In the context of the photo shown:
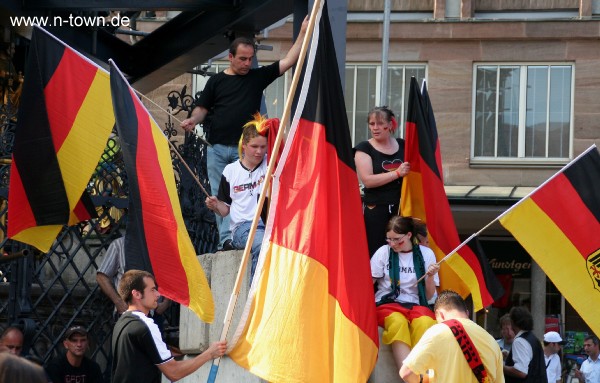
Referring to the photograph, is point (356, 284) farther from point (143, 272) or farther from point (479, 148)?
point (479, 148)

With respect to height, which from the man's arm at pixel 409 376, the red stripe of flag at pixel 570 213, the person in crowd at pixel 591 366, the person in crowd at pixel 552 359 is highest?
the red stripe of flag at pixel 570 213

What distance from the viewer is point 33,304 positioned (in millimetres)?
11688

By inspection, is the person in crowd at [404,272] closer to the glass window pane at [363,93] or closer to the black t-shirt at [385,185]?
the black t-shirt at [385,185]

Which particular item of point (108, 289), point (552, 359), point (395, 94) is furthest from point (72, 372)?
point (395, 94)

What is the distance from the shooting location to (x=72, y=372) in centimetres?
1109

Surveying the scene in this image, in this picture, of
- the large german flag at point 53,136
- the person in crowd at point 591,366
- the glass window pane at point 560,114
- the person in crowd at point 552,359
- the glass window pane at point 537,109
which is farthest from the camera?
the glass window pane at point 537,109

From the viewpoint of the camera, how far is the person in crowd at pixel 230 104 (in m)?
11.4

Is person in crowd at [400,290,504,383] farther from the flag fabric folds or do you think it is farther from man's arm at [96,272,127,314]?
man's arm at [96,272,127,314]

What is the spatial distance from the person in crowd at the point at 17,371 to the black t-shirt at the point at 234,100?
6.42 meters

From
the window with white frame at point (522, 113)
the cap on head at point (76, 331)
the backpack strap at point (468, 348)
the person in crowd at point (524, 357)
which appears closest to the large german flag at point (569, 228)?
the backpack strap at point (468, 348)

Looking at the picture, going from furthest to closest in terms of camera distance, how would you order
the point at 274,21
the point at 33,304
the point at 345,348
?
the point at 274,21, the point at 33,304, the point at 345,348

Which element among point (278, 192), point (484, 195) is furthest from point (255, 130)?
point (484, 195)

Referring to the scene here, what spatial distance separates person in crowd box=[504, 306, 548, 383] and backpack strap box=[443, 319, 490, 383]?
3831mm

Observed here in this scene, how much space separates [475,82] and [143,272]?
18.6 m
